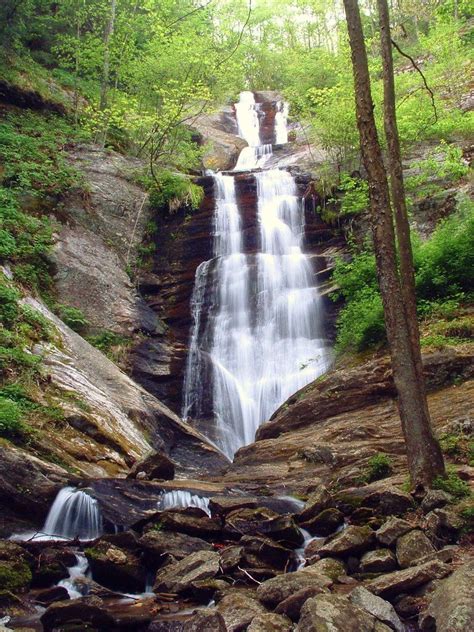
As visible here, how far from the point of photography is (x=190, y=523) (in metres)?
6.83

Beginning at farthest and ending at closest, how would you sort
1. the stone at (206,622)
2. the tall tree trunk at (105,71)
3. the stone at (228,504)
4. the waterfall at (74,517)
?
the tall tree trunk at (105,71), the stone at (228,504), the waterfall at (74,517), the stone at (206,622)

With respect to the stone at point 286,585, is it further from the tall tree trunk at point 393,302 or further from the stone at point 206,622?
the tall tree trunk at point 393,302

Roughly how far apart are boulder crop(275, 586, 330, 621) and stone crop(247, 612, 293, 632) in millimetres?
186

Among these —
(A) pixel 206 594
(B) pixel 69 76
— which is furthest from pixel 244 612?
(B) pixel 69 76

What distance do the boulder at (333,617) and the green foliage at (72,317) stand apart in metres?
12.0

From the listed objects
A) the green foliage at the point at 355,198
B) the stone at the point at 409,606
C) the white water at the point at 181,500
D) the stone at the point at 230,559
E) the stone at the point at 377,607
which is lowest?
the white water at the point at 181,500

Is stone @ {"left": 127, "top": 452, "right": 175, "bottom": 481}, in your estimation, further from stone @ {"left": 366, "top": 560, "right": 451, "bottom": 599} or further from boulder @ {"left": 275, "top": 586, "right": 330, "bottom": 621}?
stone @ {"left": 366, "top": 560, "right": 451, "bottom": 599}

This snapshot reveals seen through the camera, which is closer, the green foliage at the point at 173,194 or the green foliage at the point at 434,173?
the green foliage at the point at 434,173

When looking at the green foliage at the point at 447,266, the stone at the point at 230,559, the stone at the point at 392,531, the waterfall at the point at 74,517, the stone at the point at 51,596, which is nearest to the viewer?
the stone at the point at 51,596

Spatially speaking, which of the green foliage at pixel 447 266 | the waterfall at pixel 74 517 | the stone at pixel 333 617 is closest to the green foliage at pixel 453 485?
the stone at pixel 333 617

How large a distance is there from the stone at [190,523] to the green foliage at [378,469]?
2546mm

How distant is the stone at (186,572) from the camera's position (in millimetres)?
5641

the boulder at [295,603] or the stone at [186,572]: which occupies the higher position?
the boulder at [295,603]

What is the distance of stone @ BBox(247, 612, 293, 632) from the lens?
13.8 ft
